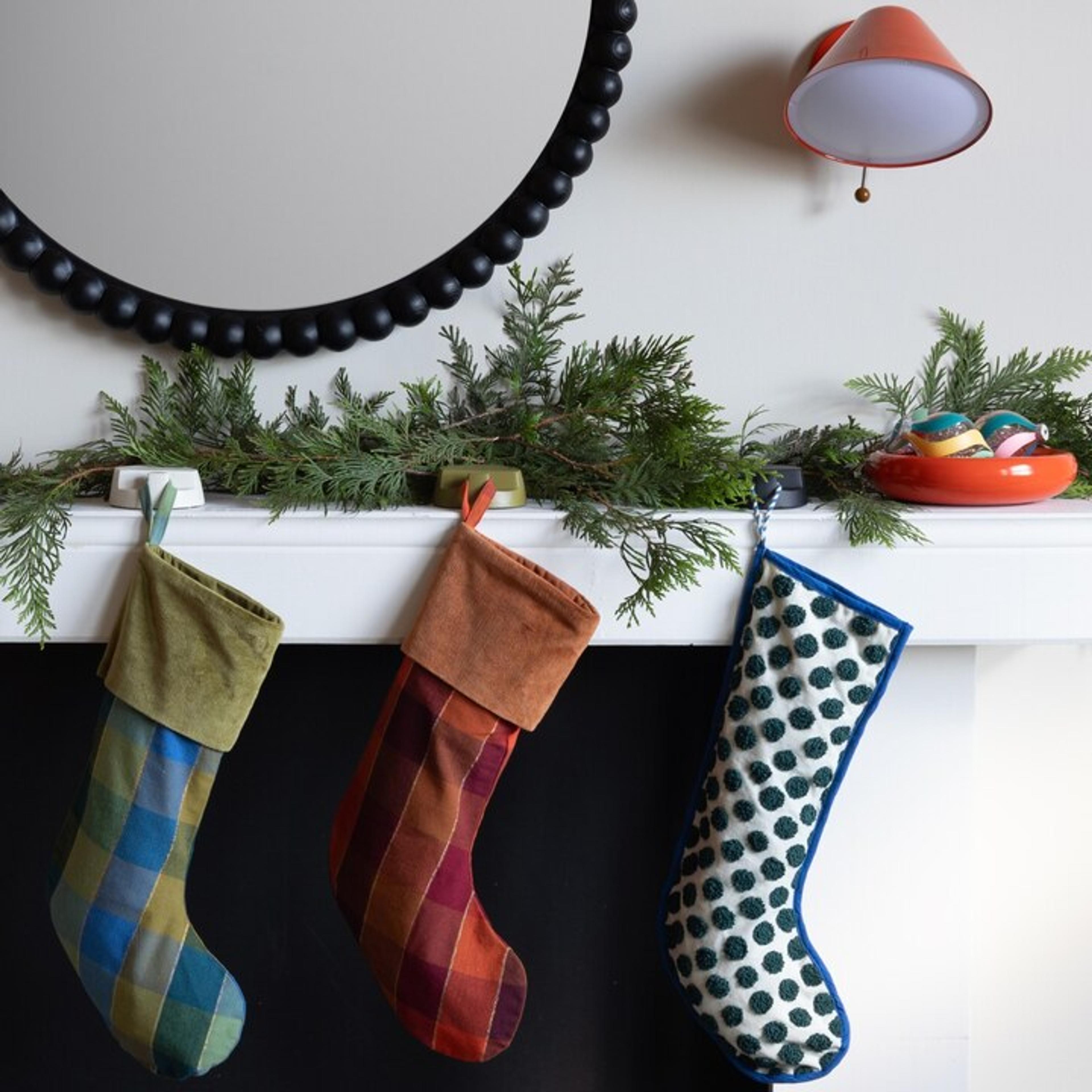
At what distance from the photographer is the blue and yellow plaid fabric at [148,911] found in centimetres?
106

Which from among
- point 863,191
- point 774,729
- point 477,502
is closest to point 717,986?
point 774,729

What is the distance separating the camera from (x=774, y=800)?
1088 millimetres

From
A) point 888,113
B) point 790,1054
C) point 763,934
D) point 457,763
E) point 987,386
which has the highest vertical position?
point 888,113

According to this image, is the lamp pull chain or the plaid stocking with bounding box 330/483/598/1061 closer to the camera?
the plaid stocking with bounding box 330/483/598/1061

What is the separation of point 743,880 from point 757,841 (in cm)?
4

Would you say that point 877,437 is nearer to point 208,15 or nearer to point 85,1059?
point 208,15

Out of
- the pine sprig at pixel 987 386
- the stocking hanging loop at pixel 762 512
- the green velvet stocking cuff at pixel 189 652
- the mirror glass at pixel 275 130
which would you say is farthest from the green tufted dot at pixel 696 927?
the mirror glass at pixel 275 130

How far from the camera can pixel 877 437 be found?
1.28 m

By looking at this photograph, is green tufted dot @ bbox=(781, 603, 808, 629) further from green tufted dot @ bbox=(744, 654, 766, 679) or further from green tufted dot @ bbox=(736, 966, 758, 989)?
green tufted dot @ bbox=(736, 966, 758, 989)

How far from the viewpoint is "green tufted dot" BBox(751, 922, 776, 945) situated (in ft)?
3.56

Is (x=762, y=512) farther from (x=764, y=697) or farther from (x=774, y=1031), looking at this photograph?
(x=774, y=1031)

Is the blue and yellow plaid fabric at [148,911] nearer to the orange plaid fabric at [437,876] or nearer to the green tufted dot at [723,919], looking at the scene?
the orange plaid fabric at [437,876]

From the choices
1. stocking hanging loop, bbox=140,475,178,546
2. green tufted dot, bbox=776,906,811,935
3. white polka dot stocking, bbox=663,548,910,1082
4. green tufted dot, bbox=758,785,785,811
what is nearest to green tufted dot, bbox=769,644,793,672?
white polka dot stocking, bbox=663,548,910,1082

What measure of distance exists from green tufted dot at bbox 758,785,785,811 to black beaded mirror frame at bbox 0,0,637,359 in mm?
569
